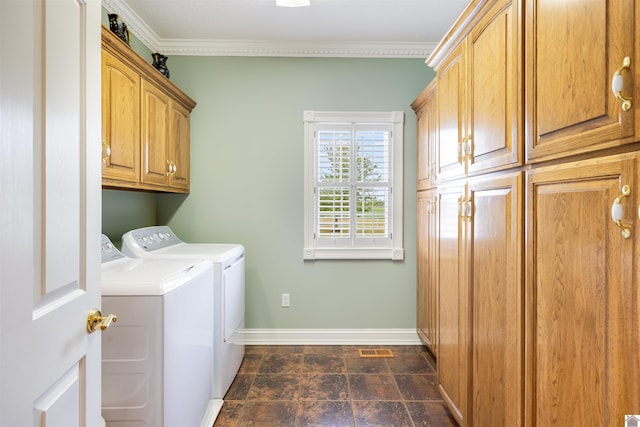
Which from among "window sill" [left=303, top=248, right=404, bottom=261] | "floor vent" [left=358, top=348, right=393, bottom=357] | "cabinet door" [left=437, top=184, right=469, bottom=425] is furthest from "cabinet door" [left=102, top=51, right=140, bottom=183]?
"floor vent" [left=358, top=348, right=393, bottom=357]

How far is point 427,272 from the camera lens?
110 inches

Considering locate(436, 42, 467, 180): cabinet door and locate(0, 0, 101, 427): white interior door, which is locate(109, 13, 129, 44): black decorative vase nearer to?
locate(0, 0, 101, 427): white interior door

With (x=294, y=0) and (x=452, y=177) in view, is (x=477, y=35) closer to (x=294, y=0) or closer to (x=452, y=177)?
(x=452, y=177)

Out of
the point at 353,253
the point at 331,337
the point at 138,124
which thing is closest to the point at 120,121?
the point at 138,124

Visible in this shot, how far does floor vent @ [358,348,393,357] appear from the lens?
9.43ft

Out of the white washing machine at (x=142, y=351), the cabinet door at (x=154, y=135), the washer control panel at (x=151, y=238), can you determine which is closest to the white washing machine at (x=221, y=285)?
the washer control panel at (x=151, y=238)

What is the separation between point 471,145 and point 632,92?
2.63ft

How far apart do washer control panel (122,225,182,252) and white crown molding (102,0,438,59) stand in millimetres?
1618

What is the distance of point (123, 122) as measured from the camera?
1.97m

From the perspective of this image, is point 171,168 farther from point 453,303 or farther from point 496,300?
point 496,300

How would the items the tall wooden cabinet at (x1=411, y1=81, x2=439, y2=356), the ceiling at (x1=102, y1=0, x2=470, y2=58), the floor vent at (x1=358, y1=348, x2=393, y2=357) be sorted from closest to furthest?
the ceiling at (x1=102, y1=0, x2=470, y2=58), the tall wooden cabinet at (x1=411, y1=81, x2=439, y2=356), the floor vent at (x1=358, y1=348, x2=393, y2=357)

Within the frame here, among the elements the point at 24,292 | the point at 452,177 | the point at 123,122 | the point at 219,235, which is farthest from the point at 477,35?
the point at 219,235

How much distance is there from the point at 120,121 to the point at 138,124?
0.70 ft

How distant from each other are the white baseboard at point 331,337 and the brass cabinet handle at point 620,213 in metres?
2.55
